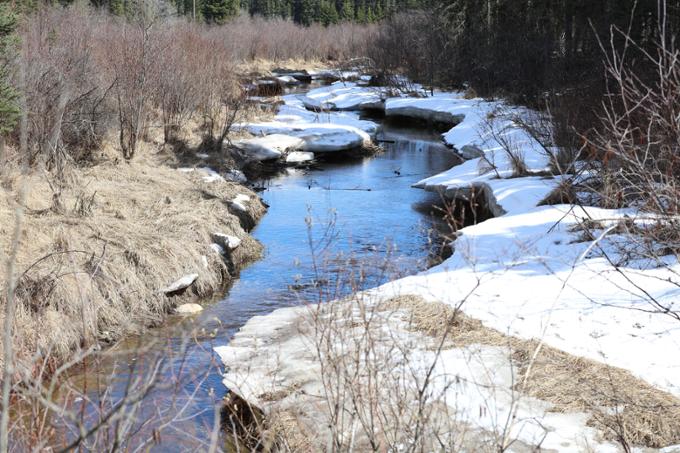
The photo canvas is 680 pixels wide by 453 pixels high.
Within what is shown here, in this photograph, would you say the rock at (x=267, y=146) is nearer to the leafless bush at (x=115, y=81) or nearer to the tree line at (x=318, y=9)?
the leafless bush at (x=115, y=81)

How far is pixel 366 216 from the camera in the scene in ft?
42.3

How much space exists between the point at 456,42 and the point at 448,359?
86.6ft

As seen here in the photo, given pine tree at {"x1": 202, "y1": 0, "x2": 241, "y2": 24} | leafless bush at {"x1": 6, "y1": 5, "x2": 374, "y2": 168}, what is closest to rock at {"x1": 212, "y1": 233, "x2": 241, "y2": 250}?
leafless bush at {"x1": 6, "y1": 5, "x2": 374, "y2": 168}

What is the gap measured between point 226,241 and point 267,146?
23.8 ft

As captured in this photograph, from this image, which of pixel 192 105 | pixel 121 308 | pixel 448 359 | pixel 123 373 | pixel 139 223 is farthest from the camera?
pixel 192 105

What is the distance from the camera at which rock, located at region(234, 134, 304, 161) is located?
17234 millimetres

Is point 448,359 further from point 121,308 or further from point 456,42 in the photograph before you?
point 456,42

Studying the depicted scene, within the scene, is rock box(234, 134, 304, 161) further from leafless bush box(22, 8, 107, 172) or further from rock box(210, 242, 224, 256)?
rock box(210, 242, 224, 256)

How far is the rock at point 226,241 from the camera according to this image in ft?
34.6

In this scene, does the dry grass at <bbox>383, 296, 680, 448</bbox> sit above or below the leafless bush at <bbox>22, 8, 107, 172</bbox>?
below

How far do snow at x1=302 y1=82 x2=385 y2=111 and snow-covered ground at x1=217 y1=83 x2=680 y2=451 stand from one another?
55.5ft

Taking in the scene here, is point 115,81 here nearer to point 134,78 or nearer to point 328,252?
point 134,78

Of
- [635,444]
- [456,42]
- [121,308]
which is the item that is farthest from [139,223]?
[456,42]

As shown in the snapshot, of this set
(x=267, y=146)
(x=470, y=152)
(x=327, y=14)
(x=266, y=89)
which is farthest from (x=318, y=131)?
(x=327, y=14)
